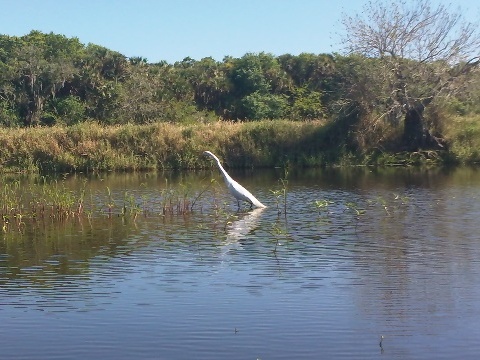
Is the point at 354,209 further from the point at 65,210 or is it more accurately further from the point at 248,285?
the point at 248,285

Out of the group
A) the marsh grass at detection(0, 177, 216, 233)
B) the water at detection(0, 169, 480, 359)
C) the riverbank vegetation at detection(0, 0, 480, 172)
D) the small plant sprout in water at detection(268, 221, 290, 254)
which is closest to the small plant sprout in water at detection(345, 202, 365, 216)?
the water at detection(0, 169, 480, 359)

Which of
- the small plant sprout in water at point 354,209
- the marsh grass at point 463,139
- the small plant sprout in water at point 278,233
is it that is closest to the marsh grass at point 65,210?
the small plant sprout in water at point 278,233

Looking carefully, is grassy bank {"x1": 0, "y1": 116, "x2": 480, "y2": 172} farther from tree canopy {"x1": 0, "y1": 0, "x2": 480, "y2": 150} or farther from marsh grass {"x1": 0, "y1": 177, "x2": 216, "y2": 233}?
marsh grass {"x1": 0, "y1": 177, "x2": 216, "y2": 233}

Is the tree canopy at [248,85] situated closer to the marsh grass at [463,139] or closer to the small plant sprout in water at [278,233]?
the marsh grass at [463,139]

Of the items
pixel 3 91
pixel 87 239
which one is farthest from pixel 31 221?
pixel 3 91

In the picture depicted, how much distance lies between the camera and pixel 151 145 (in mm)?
37781

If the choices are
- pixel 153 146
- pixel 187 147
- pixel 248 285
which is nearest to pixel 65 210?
pixel 248 285

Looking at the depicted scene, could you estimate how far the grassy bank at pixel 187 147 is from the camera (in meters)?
36.7

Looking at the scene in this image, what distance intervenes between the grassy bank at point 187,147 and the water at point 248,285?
1788 centimetres

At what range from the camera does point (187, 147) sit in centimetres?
3728

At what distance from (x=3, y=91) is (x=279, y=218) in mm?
32473

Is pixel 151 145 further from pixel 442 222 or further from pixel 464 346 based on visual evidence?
pixel 464 346

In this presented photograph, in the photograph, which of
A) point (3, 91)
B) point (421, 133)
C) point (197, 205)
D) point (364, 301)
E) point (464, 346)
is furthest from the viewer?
point (3, 91)

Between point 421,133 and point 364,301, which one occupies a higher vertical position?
point 421,133
